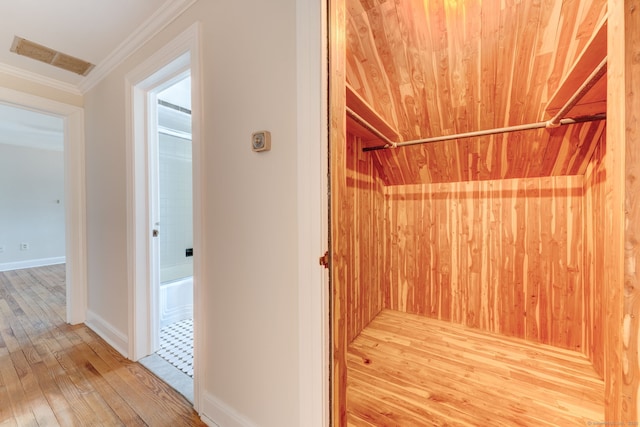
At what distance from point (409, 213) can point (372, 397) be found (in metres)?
1.65

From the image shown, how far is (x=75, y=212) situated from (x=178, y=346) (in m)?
1.68

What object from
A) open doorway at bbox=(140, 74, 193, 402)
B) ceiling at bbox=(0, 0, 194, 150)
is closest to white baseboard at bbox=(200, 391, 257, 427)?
open doorway at bbox=(140, 74, 193, 402)

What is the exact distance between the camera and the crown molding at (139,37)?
1.47 meters

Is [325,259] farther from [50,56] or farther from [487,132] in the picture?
[50,56]

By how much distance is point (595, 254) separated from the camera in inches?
69.9

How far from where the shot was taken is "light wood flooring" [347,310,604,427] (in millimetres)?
1364

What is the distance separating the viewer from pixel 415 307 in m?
2.57

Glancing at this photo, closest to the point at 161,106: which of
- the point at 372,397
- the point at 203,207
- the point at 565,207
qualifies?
the point at 203,207

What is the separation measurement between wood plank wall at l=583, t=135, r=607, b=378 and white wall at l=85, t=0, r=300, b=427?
201 cm

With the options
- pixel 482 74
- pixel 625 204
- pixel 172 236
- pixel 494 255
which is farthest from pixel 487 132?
pixel 172 236

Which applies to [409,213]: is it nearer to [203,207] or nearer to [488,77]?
[488,77]

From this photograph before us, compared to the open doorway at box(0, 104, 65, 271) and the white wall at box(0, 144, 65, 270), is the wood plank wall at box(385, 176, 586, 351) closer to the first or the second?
the open doorway at box(0, 104, 65, 271)

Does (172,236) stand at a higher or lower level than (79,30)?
lower

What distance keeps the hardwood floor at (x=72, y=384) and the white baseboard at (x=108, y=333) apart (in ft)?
0.14
